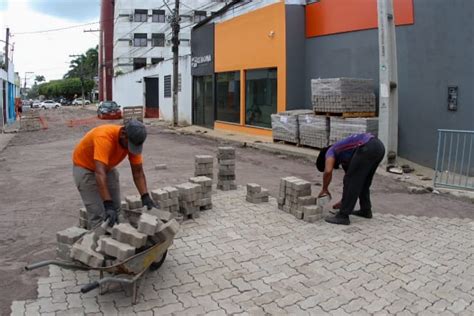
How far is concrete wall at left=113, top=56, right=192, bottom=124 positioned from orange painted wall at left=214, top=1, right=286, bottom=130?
4.53m

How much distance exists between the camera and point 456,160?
10.4 metres

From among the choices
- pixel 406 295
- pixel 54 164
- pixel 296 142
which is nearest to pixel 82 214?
pixel 406 295

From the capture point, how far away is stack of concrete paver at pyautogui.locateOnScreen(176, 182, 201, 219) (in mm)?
6711

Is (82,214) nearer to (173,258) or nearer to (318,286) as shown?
(173,258)

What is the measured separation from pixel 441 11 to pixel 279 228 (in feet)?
24.4

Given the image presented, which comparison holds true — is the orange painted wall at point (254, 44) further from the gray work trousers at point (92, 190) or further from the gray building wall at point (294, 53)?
the gray work trousers at point (92, 190)

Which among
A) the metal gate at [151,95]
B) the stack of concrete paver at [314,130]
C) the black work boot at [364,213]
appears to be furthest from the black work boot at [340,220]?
the metal gate at [151,95]

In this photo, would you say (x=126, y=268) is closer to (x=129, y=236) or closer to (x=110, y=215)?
(x=129, y=236)

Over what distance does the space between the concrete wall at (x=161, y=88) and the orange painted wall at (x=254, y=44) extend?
178 inches

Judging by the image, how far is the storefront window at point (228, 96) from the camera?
2098cm

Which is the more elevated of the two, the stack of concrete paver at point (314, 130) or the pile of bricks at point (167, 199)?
the stack of concrete paver at point (314, 130)

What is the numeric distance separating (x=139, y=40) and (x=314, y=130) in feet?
178

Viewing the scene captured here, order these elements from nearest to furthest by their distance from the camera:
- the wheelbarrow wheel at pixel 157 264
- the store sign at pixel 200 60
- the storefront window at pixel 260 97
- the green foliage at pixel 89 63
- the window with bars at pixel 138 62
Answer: the wheelbarrow wheel at pixel 157 264 < the storefront window at pixel 260 97 < the store sign at pixel 200 60 < the window with bars at pixel 138 62 < the green foliage at pixel 89 63

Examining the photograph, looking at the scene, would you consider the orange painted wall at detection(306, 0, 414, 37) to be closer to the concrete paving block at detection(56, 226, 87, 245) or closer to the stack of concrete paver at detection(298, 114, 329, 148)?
the stack of concrete paver at detection(298, 114, 329, 148)
